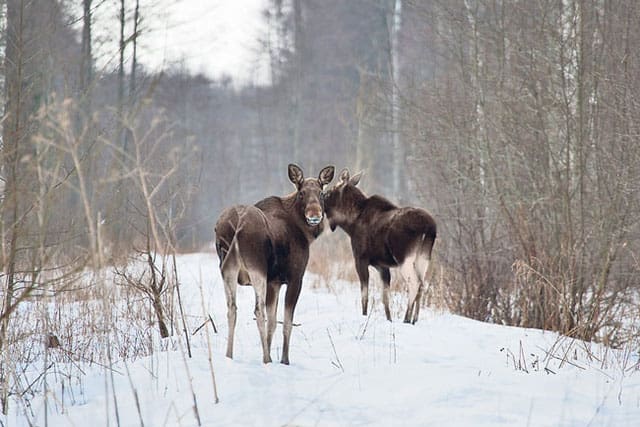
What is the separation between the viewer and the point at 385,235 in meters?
8.19

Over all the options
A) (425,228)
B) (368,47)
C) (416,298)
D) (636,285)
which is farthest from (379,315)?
(368,47)

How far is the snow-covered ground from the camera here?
422cm

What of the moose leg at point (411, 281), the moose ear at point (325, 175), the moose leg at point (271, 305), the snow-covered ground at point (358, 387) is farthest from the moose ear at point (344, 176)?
the moose leg at point (271, 305)

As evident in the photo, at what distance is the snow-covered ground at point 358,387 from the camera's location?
422 centimetres

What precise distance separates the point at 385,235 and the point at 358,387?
11.3ft

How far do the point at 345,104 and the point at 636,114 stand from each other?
19.1 meters

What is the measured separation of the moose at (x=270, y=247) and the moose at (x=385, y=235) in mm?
2051

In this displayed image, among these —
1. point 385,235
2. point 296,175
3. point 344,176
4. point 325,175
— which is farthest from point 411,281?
point 296,175

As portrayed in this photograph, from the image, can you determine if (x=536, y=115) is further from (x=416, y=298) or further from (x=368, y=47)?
(x=368, y=47)

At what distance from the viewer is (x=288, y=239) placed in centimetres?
563

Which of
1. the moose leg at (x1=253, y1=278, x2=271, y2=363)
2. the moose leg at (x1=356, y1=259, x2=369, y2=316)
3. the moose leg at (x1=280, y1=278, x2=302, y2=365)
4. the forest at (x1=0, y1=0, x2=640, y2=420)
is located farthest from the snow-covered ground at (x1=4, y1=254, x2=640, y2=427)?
the moose leg at (x1=356, y1=259, x2=369, y2=316)

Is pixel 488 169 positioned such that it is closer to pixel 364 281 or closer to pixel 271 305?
pixel 364 281

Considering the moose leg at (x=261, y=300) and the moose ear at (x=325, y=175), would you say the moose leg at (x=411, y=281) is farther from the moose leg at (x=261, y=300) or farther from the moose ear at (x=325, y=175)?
the moose leg at (x=261, y=300)

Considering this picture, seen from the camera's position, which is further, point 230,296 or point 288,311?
point 288,311
